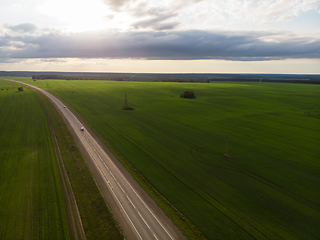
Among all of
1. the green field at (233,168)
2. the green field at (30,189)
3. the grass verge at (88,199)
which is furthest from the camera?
the green field at (233,168)

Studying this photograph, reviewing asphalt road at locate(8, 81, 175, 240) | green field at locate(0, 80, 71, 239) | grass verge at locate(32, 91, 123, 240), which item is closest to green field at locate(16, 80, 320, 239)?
asphalt road at locate(8, 81, 175, 240)

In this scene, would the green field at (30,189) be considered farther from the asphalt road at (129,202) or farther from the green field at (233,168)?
the green field at (233,168)

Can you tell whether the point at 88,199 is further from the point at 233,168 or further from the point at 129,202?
the point at 233,168

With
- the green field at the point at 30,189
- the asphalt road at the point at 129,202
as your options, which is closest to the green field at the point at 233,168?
the asphalt road at the point at 129,202

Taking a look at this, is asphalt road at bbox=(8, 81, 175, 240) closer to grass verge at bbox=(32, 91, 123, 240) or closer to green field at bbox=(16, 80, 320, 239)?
grass verge at bbox=(32, 91, 123, 240)

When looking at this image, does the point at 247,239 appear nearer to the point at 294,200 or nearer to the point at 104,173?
the point at 294,200

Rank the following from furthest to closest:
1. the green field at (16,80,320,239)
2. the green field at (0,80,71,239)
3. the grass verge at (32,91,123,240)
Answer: the green field at (16,80,320,239) → the green field at (0,80,71,239) → the grass verge at (32,91,123,240)

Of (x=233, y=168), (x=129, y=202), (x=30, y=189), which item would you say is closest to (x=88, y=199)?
(x=129, y=202)
